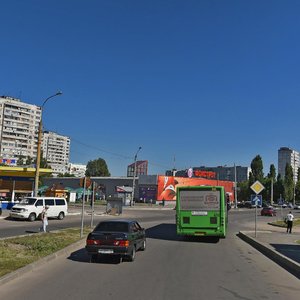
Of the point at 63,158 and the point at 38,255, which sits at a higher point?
the point at 63,158

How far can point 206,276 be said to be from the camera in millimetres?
11883

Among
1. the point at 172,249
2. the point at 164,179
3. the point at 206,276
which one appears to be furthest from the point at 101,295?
the point at 164,179

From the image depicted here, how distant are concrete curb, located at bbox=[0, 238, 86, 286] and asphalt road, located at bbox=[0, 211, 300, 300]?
0.47ft

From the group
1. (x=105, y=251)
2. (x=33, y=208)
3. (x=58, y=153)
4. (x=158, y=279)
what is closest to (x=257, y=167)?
(x=58, y=153)

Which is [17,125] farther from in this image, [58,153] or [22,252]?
[22,252]

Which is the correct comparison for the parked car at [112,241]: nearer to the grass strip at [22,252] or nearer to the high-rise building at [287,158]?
the grass strip at [22,252]

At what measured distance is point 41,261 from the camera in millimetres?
13102

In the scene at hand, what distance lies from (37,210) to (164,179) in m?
57.6

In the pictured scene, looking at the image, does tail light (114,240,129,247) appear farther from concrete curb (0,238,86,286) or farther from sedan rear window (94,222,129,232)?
concrete curb (0,238,86,286)

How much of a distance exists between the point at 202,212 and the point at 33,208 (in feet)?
55.6

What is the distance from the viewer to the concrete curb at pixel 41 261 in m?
10.2

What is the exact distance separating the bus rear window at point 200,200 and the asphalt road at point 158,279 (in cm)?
663

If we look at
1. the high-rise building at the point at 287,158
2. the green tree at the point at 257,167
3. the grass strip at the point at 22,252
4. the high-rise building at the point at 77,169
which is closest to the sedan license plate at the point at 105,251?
the grass strip at the point at 22,252

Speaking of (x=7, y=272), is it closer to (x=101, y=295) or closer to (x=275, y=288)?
(x=101, y=295)
